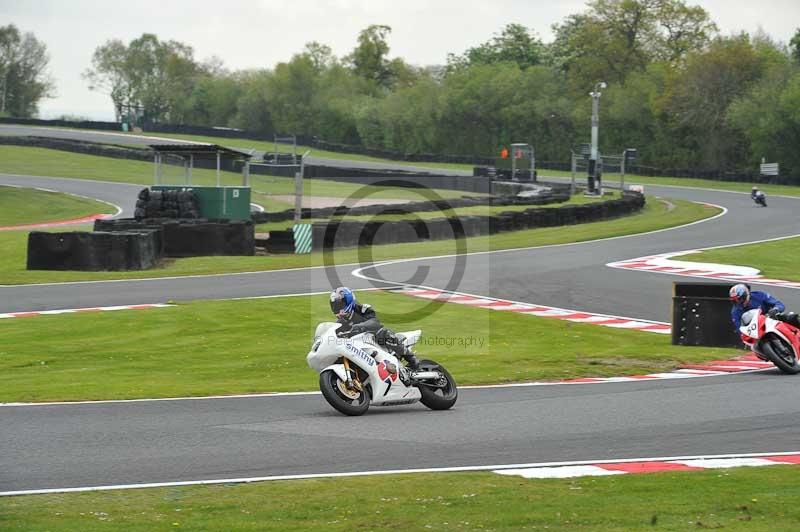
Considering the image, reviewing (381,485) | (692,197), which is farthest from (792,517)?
(692,197)

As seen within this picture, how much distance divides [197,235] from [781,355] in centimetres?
1857

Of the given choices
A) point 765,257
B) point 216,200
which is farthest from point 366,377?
point 216,200

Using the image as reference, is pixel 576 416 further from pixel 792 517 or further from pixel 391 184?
pixel 391 184

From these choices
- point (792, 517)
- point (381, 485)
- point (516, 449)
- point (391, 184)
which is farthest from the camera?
point (391, 184)

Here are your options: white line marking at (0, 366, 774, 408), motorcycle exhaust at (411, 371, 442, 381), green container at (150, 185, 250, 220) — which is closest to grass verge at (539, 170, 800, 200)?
green container at (150, 185, 250, 220)

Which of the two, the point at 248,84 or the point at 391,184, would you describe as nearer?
the point at 391,184

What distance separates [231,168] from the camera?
67.1 metres

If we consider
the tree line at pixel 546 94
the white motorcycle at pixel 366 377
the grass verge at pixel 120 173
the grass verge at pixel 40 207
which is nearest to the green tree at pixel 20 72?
the tree line at pixel 546 94

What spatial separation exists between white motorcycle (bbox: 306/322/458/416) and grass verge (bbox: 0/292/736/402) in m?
2.10

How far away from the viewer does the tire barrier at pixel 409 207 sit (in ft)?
127

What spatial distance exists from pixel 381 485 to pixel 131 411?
14.1 feet

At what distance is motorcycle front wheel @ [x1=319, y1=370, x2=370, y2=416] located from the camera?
1171cm

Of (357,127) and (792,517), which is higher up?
(357,127)

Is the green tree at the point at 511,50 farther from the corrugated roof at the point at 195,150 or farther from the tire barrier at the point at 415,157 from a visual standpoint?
the corrugated roof at the point at 195,150
